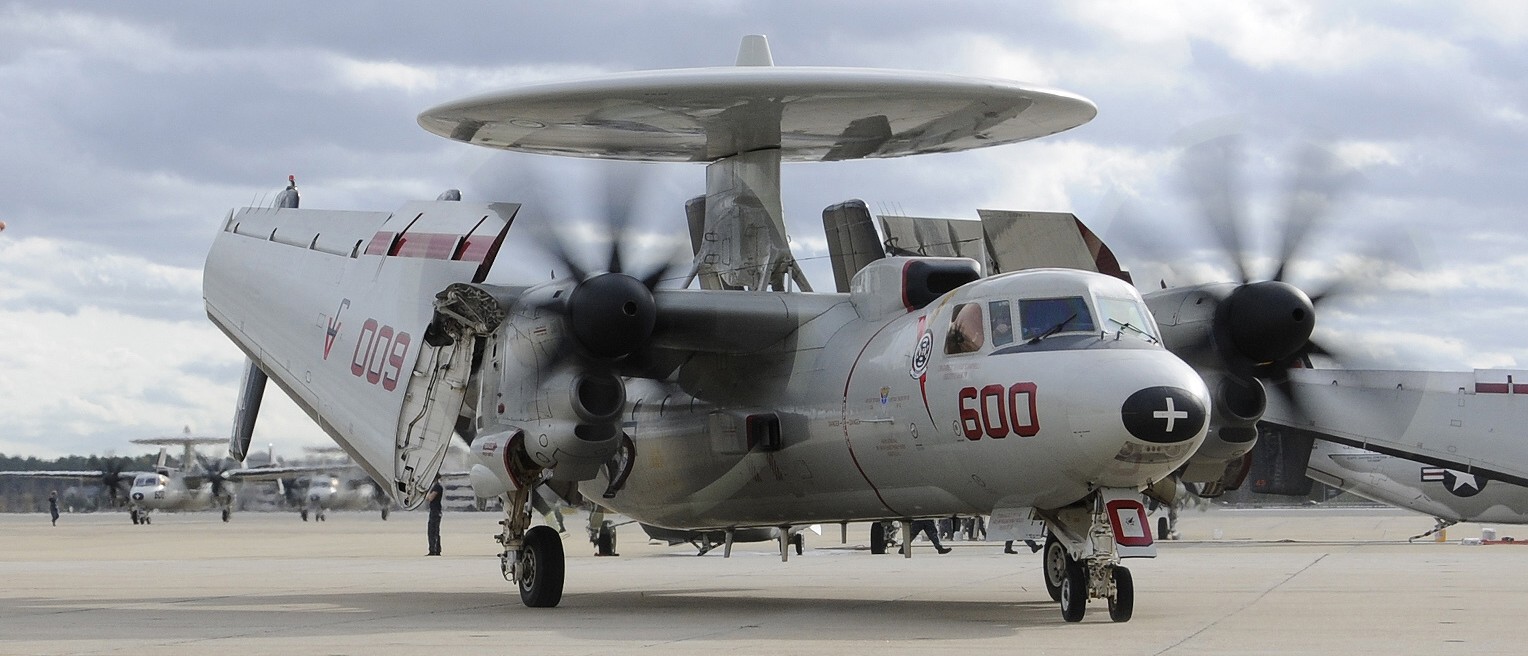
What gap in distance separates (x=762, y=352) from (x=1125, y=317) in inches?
197

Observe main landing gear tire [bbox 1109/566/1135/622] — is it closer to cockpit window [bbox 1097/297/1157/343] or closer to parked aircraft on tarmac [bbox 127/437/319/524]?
cockpit window [bbox 1097/297/1157/343]

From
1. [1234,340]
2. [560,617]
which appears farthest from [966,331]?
[560,617]

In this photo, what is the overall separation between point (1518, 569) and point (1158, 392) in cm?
1579

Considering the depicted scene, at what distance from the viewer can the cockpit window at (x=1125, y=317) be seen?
14.7 m

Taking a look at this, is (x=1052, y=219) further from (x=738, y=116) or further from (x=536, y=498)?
(x=536, y=498)

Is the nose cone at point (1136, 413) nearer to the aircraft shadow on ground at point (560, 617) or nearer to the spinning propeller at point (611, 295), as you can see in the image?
the aircraft shadow on ground at point (560, 617)

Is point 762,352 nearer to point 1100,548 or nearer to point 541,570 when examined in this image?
point 541,570

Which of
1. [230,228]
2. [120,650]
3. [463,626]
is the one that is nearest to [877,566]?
[230,228]

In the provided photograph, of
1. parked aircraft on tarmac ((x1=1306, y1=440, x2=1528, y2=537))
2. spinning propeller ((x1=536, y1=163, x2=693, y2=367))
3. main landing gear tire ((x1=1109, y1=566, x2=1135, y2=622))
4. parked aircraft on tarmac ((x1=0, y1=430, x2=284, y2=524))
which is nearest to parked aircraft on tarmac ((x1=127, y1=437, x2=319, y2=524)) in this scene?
parked aircraft on tarmac ((x1=0, y1=430, x2=284, y2=524))

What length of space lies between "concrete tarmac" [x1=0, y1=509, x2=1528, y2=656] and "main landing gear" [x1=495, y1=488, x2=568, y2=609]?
15.0 inches

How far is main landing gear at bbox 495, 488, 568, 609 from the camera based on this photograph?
18266mm

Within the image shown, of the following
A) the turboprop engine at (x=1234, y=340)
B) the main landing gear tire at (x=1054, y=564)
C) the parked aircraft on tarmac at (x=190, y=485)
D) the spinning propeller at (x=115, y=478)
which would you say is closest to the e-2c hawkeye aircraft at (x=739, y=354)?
the main landing gear tire at (x=1054, y=564)

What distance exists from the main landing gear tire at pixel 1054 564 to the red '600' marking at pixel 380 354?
800 centimetres

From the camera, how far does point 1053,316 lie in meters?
14.8
